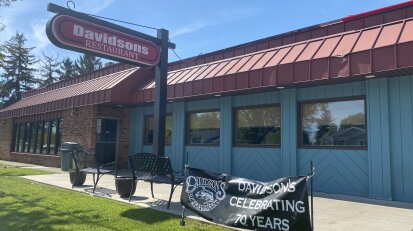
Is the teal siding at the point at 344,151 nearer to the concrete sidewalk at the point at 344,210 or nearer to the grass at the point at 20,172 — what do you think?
the concrete sidewalk at the point at 344,210

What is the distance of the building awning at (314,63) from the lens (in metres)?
7.73

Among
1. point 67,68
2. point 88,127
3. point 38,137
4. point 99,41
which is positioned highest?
point 67,68

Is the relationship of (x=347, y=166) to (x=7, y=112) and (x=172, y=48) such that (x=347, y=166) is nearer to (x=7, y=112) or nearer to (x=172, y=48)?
(x=172, y=48)

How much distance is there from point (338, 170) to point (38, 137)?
17.0 meters

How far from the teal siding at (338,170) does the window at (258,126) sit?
1137mm

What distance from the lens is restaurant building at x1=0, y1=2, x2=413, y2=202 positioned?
27.2ft

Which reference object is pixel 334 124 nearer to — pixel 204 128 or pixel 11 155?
pixel 204 128

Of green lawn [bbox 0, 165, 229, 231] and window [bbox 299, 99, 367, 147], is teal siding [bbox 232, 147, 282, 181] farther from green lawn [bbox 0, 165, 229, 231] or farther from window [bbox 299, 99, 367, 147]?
green lawn [bbox 0, 165, 229, 231]

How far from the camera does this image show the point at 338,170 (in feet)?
30.4

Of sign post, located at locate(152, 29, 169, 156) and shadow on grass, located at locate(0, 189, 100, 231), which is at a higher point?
sign post, located at locate(152, 29, 169, 156)

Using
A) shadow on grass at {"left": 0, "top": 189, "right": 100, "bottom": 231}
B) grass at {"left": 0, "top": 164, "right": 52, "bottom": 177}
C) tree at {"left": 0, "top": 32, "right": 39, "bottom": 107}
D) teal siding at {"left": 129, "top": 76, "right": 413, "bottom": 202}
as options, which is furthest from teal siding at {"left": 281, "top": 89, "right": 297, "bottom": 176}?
tree at {"left": 0, "top": 32, "right": 39, "bottom": 107}

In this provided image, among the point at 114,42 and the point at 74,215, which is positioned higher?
the point at 114,42

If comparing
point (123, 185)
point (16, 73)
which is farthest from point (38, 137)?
point (16, 73)

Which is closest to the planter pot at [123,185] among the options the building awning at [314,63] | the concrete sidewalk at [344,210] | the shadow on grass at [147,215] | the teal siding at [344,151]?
the concrete sidewalk at [344,210]
